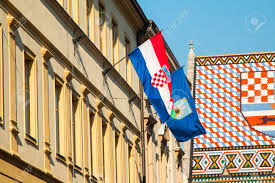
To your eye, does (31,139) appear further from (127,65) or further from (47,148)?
(127,65)

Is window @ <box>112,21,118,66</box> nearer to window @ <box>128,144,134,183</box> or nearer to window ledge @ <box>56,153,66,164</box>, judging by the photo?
window @ <box>128,144,134,183</box>

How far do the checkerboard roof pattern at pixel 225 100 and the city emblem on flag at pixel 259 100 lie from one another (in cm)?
16

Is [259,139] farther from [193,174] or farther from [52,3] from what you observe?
[52,3]

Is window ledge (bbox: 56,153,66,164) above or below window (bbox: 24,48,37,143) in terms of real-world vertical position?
below

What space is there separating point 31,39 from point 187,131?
6.79 meters

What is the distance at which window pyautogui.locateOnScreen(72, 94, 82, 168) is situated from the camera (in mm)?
16297

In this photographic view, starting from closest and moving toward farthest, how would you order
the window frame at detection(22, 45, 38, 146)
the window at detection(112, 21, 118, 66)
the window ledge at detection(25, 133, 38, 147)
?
the window ledge at detection(25, 133, 38, 147)
the window frame at detection(22, 45, 38, 146)
the window at detection(112, 21, 118, 66)

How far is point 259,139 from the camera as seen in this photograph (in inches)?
1453

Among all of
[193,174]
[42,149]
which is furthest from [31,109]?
[193,174]

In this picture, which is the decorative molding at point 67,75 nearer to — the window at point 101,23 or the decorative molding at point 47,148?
the decorative molding at point 47,148

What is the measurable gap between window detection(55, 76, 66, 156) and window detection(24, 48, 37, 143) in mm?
1263

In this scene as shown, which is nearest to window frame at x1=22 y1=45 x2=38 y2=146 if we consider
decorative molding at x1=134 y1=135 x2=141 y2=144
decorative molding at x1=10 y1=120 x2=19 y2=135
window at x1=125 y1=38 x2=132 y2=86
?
decorative molding at x1=10 y1=120 x2=19 y2=135

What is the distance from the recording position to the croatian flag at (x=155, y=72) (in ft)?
57.9

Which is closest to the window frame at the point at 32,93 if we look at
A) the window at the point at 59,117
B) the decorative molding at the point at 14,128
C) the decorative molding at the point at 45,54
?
the decorative molding at the point at 45,54
